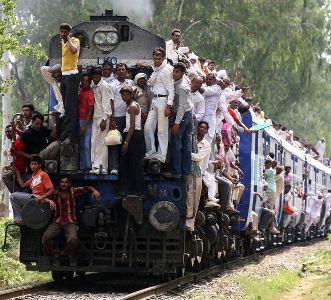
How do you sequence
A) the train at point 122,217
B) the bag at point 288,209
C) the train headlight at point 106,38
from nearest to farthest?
→ the train at point 122,217 → the train headlight at point 106,38 → the bag at point 288,209

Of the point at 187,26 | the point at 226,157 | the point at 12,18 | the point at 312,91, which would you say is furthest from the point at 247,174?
the point at 312,91

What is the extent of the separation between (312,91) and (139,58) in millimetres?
28312

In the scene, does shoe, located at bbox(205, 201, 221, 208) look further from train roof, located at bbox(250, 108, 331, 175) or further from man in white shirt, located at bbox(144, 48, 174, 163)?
train roof, located at bbox(250, 108, 331, 175)

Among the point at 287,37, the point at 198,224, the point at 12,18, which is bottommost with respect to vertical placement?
the point at 198,224

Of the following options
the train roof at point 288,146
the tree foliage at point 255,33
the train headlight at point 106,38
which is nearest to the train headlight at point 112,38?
the train headlight at point 106,38

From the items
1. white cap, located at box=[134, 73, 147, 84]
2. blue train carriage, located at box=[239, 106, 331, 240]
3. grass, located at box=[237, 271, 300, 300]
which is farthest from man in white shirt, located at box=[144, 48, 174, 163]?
blue train carriage, located at box=[239, 106, 331, 240]

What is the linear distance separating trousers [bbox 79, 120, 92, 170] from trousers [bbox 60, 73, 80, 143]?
0.41ft

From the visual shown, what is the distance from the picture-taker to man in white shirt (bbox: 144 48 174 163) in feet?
37.4

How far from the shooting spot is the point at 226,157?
14.9 m

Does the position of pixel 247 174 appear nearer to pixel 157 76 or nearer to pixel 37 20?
pixel 157 76

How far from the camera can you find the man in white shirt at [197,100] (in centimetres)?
1266

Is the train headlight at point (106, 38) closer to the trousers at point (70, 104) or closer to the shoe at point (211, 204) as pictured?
the trousers at point (70, 104)

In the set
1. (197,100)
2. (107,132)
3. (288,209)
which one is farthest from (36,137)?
(288,209)

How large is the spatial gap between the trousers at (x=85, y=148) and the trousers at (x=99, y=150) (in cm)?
7
